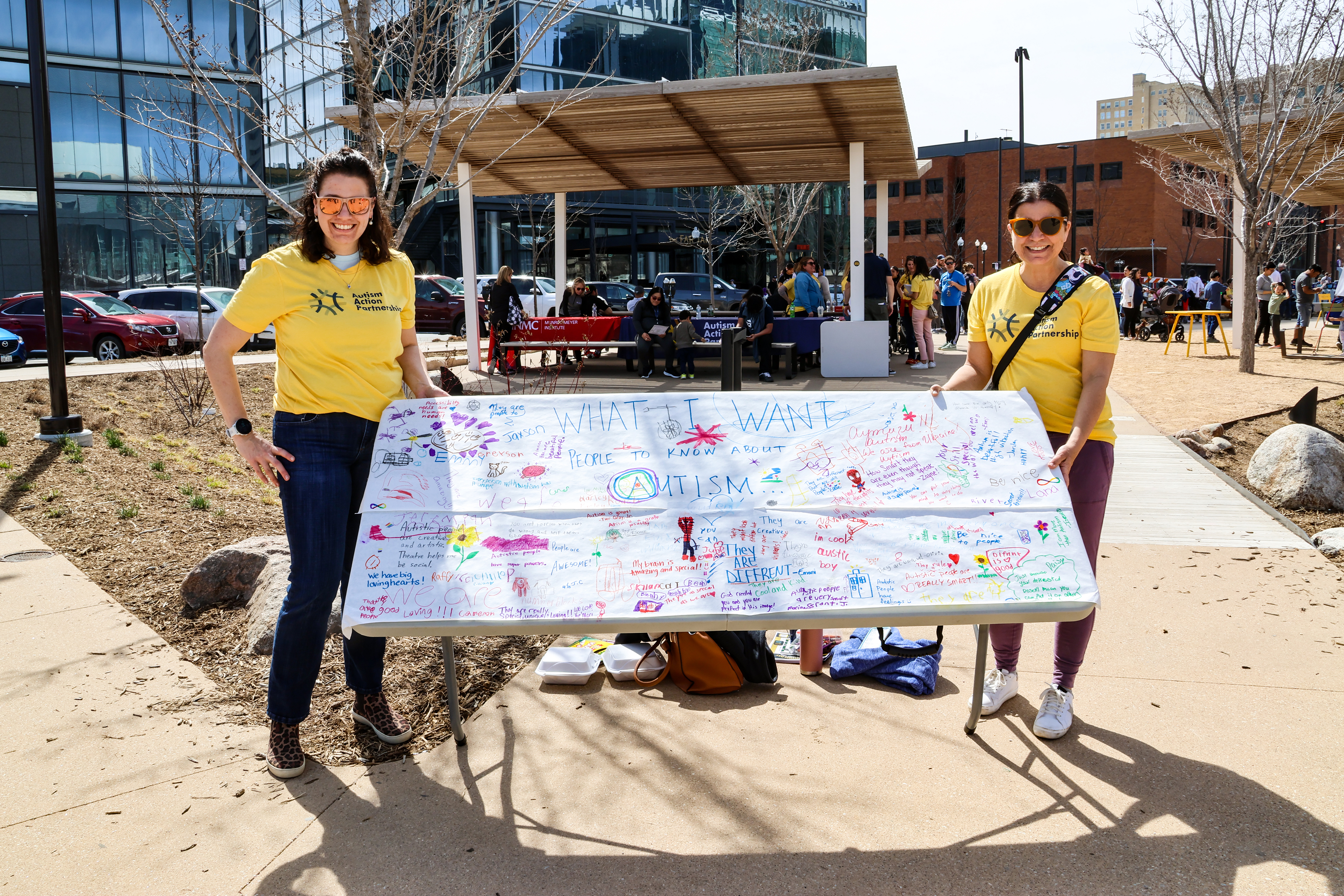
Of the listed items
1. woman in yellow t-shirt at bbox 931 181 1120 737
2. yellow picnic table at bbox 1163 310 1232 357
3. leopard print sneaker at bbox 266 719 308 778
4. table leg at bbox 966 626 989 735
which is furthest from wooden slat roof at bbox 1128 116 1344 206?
leopard print sneaker at bbox 266 719 308 778

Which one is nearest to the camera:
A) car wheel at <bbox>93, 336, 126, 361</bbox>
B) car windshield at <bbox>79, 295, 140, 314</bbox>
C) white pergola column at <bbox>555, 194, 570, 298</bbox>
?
white pergola column at <bbox>555, 194, 570, 298</bbox>

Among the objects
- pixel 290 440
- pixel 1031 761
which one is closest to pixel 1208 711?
pixel 1031 761

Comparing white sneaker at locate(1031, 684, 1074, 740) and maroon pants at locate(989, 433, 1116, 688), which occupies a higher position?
maroon pants at locate(989, 433, 1116, 688)

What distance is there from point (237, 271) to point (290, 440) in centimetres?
3860

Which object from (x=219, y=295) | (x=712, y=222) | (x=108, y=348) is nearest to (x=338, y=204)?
(x=108, y=348)

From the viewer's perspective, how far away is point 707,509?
3.36 meters

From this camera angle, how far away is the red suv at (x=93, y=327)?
2088 centimetres

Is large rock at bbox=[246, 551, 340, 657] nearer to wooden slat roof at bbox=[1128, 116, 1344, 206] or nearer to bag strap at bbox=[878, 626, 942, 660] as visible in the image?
bag strap at bbox=[878, 626, 942, 660]

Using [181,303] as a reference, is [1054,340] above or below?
below

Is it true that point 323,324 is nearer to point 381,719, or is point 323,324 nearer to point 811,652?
point 381,719

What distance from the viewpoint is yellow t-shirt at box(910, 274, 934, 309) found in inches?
691

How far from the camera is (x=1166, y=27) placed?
16359mm

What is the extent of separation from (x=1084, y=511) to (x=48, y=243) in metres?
9.22

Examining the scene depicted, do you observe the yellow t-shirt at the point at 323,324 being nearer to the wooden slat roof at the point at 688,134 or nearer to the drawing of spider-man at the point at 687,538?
the drawing of spider-man at the point at 687,538
